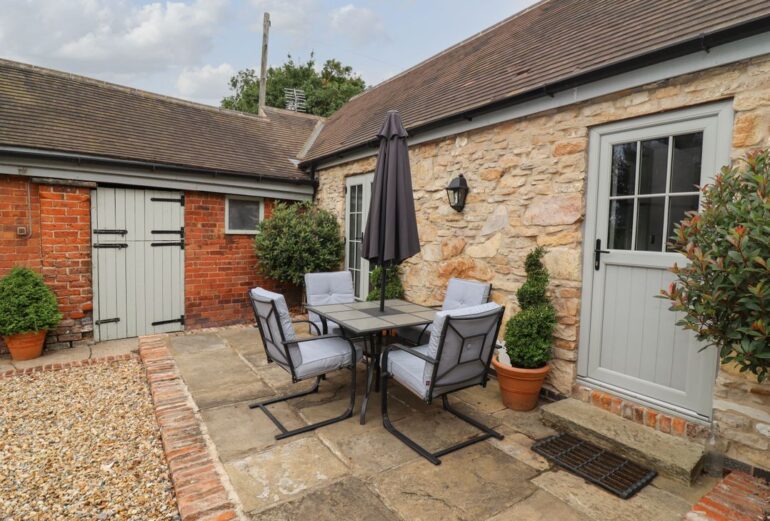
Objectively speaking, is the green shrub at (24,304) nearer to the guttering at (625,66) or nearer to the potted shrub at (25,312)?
the potted shrub at (25,312)

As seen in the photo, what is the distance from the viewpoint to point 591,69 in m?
3.30

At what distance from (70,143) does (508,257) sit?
6.03 meters

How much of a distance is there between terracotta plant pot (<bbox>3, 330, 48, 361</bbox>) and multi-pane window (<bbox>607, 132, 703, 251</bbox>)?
660 cm

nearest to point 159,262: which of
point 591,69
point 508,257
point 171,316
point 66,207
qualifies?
point 171,316

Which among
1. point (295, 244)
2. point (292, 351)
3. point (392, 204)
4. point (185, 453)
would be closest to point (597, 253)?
point (392, 204)

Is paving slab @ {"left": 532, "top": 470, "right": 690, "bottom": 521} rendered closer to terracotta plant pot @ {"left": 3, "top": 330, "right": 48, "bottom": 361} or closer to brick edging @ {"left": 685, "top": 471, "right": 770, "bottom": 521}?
brick edging @ {"left": 685, "top": 471, "right": 770, "bottom": 521}

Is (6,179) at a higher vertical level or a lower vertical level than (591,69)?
lower

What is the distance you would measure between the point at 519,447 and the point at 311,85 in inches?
851

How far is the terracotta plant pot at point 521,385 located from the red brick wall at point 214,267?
4.94 m

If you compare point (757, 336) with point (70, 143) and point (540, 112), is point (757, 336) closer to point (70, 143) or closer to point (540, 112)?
point (540, 112)

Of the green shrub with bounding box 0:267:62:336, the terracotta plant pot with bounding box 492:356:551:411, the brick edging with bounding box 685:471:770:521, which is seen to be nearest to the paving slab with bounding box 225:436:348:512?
the terracotta plant pot with bounding box 492:356:551:411

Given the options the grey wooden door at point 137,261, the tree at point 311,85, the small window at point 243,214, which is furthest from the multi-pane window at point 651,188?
Answer: the tree at point 311,85

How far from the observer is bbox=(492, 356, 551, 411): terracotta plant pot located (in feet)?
11.3

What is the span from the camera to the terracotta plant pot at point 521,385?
3432 mm
